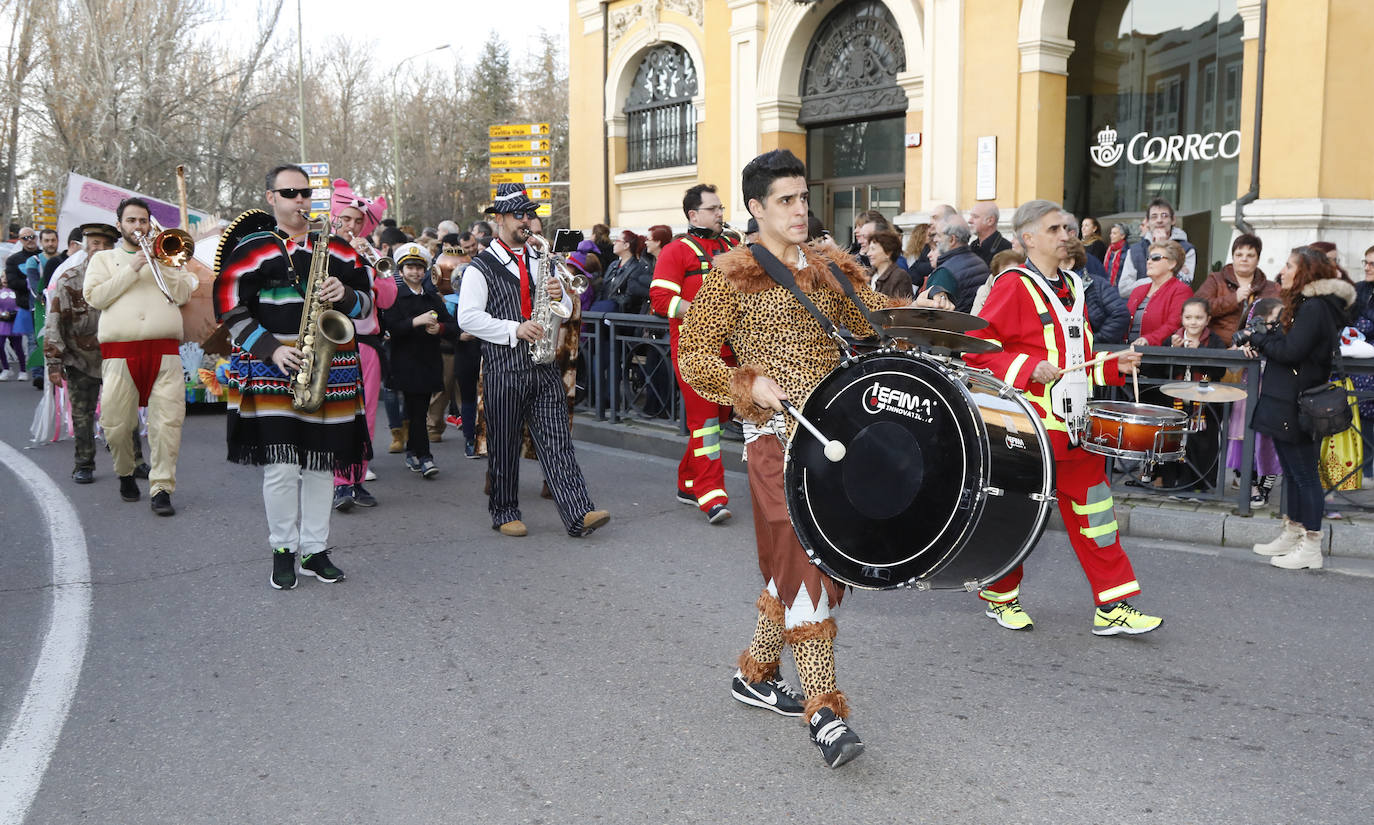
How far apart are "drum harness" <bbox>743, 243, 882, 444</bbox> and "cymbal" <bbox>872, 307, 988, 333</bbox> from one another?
13cm

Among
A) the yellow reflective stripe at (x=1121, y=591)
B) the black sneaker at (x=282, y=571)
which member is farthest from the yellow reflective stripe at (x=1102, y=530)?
the black sneaker at (x=282, y=571)

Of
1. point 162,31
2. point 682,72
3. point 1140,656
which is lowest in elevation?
point 1140,656

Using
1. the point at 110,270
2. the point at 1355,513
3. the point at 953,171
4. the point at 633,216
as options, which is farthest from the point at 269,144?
the point at 1355,513

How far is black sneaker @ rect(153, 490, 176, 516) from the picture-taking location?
751 centimetres

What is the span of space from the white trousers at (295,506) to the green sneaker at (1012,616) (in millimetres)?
3238

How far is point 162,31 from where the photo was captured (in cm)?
3334

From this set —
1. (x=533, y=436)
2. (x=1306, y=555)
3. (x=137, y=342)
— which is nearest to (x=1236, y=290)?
(x=1306, y=555)

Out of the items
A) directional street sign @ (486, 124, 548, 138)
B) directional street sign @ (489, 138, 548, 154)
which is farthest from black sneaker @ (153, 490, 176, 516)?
directional street sign @ (489, 138, 548, 154)

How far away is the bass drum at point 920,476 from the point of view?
3266mm

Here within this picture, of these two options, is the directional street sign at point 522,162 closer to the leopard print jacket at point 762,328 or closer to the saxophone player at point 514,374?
the saxophone player at point 514,374

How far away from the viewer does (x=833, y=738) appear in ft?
12.1

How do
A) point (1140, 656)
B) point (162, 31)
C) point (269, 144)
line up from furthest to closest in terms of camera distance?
1. point (269, 144)
2. point (162, 31)
3. point (1140, 656)

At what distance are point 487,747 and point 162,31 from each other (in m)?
34.5

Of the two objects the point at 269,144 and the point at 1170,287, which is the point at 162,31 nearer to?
the point at 269,144
